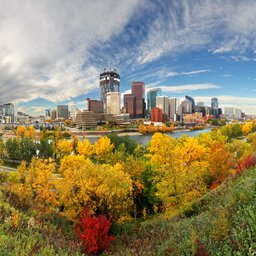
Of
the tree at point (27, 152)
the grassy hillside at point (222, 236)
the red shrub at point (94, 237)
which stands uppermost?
the grassy hillside at point (222, 236)

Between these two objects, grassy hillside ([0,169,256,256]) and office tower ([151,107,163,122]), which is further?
office tower ([151,107,163,122])

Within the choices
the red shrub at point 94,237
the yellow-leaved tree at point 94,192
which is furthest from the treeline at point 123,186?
the red shrub at point 94,237

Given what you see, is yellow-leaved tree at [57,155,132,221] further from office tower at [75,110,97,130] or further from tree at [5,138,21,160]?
office tower at [75,110,97,130]

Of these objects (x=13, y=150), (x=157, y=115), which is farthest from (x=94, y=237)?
(x=157, y=115)

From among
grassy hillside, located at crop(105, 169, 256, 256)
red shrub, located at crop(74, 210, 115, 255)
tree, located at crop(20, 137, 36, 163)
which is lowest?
tree, located at crop(20, 137, 36, 163)

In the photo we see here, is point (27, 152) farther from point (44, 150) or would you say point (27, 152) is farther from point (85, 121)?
point (85, 121)

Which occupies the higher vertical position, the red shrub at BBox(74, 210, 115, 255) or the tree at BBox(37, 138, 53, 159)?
the red shrub at BBox(74, 210, 115, 255)

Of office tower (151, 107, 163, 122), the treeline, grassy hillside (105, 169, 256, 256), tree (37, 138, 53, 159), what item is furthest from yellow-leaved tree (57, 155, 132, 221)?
office tower (151, 107, 163, 122)

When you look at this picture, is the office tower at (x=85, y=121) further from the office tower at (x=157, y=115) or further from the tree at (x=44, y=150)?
the tree at (x=44, y=150)

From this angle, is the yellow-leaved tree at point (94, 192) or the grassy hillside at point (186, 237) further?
the yellow-leaved tree at point (94, 192)

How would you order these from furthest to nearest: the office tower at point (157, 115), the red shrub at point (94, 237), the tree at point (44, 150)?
1. the office tower at point (157, 115)
2. the tree at point (44, 150)
3. the red shrub at point (94, 237)

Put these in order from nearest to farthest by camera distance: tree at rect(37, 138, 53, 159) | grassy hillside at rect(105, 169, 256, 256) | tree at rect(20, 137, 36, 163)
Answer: grassy hillside at rect(105, 169, 256, 256), tree at rect(20, 137, 36, 163), tree at rect(37, 138, 53, 159)

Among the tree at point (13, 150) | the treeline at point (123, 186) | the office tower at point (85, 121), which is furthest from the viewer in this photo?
the office tower at point (85, 121)

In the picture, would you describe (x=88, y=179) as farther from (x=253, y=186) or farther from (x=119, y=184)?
(x=253, y=186)
